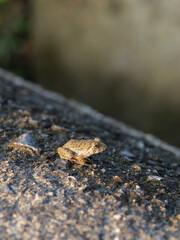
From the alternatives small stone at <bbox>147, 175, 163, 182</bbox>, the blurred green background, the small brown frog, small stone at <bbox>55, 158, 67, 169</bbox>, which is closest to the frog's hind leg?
the small brown frog

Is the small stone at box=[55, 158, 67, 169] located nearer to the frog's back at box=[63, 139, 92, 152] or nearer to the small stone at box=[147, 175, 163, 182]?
the frog's back at box=[63, 139, 92, 152]

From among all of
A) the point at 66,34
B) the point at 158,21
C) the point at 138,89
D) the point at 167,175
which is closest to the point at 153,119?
the point at 138,89

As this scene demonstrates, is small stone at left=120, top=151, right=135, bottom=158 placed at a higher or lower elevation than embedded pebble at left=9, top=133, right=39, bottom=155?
higher

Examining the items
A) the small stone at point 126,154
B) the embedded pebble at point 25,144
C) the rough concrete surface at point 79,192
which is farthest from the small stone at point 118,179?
the embedded pebble at point 25,144

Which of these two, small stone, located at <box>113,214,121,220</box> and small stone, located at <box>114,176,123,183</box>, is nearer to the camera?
small stone, located at <box>113,214,121,220</box>

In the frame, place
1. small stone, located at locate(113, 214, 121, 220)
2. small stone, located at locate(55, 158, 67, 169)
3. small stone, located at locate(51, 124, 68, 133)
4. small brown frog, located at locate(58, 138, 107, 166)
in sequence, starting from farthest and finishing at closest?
small stone, located at locate(51, 124, 68, 133) → small stone, located at locate(55, 158, 67, 169) → small brown frog, located at locate(58, 138, 107, 166) → small stone, located at locate(113, 214, 121, 220)

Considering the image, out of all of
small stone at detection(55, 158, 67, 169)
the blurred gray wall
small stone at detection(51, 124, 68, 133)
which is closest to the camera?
small stone at detection(55, 158, 67, 169)
